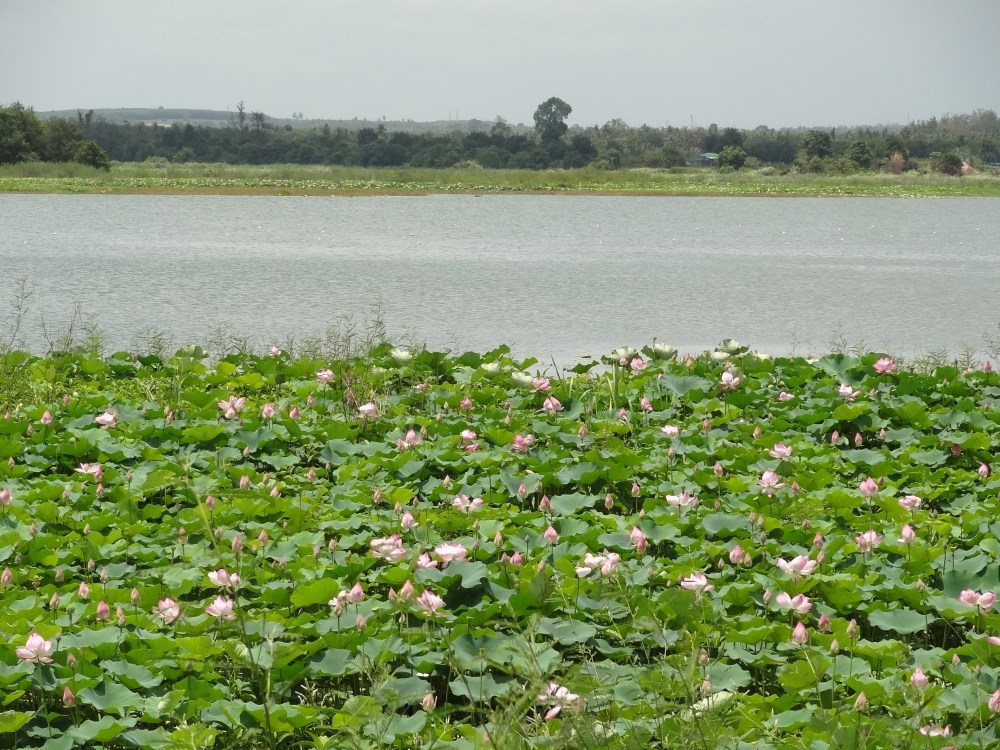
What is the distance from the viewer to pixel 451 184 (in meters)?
44.0

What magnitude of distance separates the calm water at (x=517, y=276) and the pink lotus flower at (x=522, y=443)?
12.1 ft

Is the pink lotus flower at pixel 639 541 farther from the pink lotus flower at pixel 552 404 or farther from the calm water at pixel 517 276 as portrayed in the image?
the calm water at pixel 517 276

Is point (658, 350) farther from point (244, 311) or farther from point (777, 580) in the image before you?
point (244, 311)

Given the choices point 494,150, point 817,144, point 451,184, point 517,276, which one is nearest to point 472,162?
point 494,150

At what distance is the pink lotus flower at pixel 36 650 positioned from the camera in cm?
256

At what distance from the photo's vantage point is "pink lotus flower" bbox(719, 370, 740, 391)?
18.5 ft

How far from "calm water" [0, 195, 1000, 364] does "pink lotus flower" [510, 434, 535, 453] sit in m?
3.70

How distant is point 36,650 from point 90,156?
4773cm

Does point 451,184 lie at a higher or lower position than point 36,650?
higher

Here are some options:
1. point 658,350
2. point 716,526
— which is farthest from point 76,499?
point 658,350

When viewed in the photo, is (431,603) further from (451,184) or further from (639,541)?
(451,184)

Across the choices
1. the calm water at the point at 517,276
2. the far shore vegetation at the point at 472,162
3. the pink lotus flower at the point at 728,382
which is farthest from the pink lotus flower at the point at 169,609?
the far shore vegetation at the point at 472,162

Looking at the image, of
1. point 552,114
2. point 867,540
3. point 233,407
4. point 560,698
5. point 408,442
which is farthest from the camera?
point 552,114

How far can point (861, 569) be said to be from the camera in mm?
3402
